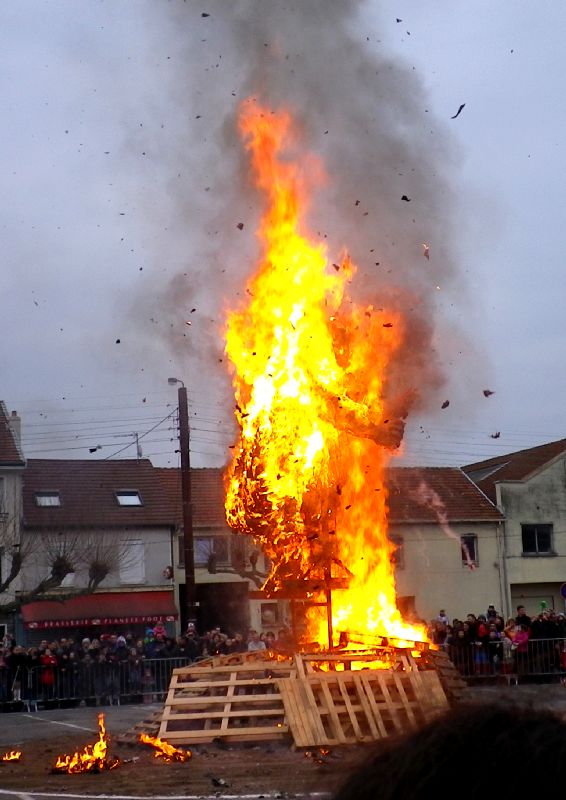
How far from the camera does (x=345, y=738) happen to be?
1384 cm

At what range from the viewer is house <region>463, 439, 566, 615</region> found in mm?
43781

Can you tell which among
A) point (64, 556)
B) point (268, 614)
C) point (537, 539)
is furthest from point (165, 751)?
Answer: point (537, 539)

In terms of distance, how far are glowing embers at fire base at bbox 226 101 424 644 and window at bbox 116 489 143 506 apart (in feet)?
76.8

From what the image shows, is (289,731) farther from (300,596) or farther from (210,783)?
(300,596)

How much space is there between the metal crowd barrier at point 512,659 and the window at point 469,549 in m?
19.8

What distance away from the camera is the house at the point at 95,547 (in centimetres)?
3694

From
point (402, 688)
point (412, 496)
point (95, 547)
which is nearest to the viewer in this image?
point (402, 688)

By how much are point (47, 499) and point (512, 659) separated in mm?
22670

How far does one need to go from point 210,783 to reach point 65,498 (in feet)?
99.3

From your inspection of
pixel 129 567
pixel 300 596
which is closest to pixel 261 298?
pixel 300 596

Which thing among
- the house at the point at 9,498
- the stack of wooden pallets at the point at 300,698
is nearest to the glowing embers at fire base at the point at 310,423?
the stack of wooden pallets at the point at 300,698

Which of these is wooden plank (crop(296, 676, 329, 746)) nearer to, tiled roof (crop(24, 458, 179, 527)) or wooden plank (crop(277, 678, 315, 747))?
wooden plank (crop(277, 678, 315, 747))

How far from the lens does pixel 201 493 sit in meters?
43.5

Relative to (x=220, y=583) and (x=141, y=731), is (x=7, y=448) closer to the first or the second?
(x=220, y=583)
